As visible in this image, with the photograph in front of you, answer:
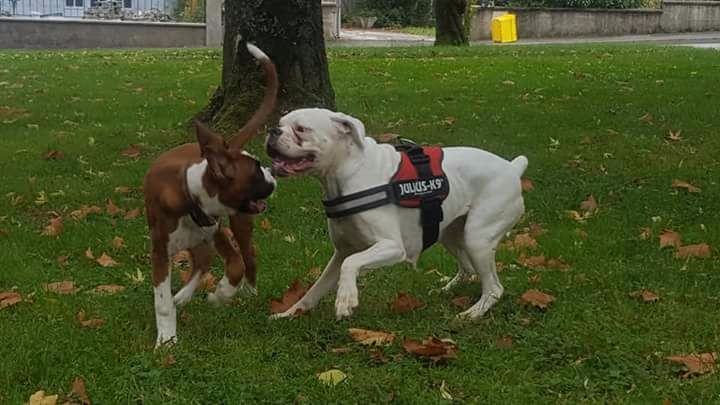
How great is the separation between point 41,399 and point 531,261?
130 inches

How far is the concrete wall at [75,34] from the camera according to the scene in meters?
28.6

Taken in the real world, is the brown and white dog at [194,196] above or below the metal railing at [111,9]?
below

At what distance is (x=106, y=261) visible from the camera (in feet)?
20.6

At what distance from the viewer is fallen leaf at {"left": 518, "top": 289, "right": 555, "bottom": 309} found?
5.31 m

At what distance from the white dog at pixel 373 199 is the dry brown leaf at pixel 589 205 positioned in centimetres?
220

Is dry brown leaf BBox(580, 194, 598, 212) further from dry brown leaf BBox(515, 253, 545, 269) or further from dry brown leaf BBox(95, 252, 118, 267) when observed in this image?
dry brown leaf BBox(95, 252, 118, 267)

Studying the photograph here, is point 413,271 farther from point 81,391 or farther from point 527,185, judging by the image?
point 81,391

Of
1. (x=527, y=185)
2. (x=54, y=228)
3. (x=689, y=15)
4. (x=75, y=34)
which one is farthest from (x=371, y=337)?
(x=689, y=15)

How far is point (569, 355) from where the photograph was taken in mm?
4559

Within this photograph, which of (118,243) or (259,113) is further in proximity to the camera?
(118,243)

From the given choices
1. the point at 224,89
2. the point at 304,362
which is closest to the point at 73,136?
the point at 224,89

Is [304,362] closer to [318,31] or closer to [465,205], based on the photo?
[465,205]

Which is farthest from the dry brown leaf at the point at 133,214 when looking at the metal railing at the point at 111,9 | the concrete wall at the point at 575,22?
the concrete wall at the point at 575,22

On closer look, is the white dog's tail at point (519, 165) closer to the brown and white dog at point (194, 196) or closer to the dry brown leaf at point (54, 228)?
the brown and white dog at point (194, 196)
